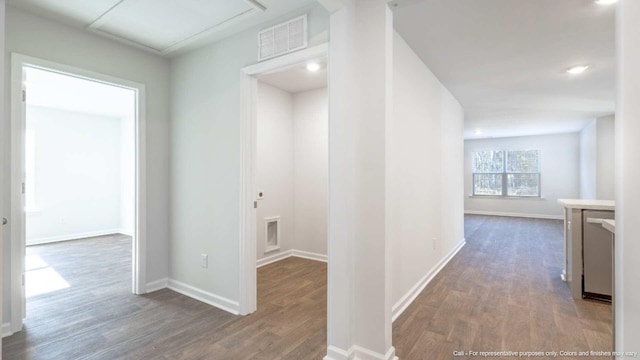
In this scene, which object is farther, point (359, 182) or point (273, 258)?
point (273, 258)

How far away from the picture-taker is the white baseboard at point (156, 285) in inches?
123

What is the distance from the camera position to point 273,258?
4258 millimetres

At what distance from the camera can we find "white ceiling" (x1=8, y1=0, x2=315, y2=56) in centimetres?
226

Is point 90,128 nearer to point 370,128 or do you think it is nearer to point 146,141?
point 146,141

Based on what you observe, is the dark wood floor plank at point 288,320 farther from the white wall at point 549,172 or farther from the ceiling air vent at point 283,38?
the white wall at point 549,172

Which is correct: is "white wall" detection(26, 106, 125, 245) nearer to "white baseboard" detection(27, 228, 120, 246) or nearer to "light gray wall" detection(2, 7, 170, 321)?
"white baseboard" detection(27, 228, 120, 246)

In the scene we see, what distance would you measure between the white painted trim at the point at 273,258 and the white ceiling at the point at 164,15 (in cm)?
274

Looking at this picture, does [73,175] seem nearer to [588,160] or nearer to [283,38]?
[283,38]

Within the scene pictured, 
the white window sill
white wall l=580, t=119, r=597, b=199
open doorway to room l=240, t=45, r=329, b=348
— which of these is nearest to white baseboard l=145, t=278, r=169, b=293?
open doorway to room l=240, t=45, r=329, b=348

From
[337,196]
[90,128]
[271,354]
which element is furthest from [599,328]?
[90,128]

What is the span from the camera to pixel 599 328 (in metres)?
2.35

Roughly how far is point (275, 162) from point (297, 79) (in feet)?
3.88

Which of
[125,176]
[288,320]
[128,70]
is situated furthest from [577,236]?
[125,176]

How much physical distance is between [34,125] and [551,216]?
12201mm
